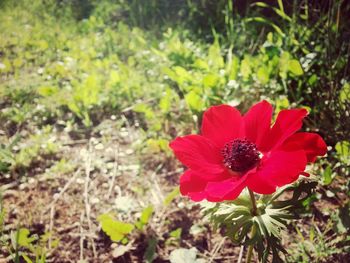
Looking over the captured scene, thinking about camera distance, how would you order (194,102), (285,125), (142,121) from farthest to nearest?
(142,121), (194,102), (285,125)

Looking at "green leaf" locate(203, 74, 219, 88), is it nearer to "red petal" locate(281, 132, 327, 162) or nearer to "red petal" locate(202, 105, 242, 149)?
"red petal" locate(202, 105, 242, 149)

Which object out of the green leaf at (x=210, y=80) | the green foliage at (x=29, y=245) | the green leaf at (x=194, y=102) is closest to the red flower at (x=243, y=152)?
the green foliage at (x=29, y=245)

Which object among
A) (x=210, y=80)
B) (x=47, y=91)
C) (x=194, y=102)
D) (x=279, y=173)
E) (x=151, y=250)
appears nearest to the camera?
(x=279, y=173)

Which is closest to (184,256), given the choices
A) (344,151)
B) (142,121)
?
(344,151)

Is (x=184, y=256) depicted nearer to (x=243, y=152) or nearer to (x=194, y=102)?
(x=243, y=152)

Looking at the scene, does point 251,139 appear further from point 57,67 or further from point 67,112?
point 57,67

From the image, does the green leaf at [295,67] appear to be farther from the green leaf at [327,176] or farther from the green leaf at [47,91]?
the green leaf at [47,91]

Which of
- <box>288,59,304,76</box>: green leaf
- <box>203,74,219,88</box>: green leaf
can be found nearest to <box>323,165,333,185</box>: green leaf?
<box>288,59,304,76</box>: green leaf

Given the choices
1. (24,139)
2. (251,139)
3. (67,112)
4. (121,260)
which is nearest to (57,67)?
(67,112)
